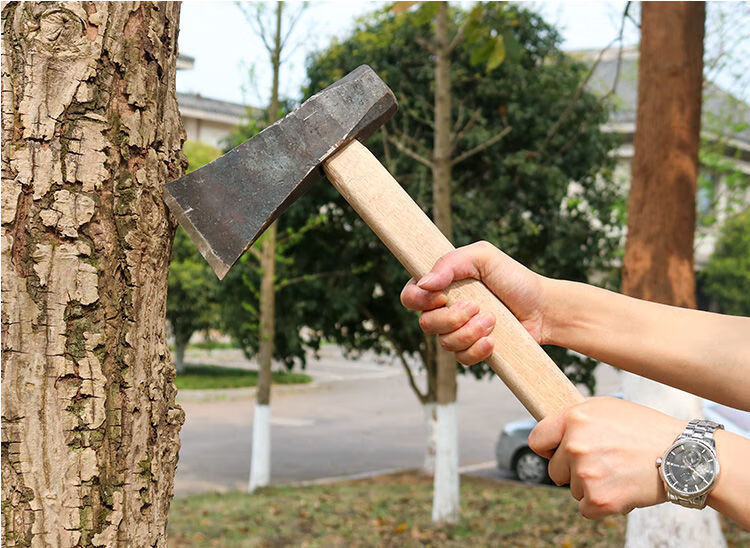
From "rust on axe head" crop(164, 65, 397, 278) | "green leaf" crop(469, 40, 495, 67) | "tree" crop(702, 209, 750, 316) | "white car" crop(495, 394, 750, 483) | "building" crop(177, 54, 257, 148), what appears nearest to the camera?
"rust on axe head" crop(164, 65, 397, 278)

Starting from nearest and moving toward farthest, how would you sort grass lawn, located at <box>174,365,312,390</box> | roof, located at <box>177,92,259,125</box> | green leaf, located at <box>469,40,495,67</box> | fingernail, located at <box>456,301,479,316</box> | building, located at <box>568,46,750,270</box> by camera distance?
fingernail, located at <box>456,301,479,316</box> → green leaf, located at <box>469,40,495,67</box> → building, located at <box>568,46,750,270</box> → grass lawn, located at <box>174,365,312,390</box> → roof, located at <box>177,92,259,125</box>

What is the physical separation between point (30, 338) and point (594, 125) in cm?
804

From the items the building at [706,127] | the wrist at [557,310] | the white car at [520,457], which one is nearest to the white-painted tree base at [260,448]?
the white car at [520,457]

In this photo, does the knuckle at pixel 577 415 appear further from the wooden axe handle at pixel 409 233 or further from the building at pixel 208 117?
the building at pixel 208 117

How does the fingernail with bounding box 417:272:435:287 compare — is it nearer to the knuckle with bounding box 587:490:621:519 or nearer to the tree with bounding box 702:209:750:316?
the knuckle with bounding box 587:490:621:519

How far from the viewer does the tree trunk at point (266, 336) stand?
8.02 meters

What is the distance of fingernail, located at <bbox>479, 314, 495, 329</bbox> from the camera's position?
61.1 inches

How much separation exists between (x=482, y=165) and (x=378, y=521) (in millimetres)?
4163

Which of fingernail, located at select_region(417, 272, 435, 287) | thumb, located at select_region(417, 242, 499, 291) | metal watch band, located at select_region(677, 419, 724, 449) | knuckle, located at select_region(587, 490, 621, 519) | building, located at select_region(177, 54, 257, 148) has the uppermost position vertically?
building, located at select_region(177, 54, 257, 148)

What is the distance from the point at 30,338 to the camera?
1.22m

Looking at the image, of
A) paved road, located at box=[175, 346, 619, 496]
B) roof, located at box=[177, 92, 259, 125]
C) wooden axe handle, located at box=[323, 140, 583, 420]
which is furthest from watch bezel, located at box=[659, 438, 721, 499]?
roof, located at box=[177, 92, 259, 125]

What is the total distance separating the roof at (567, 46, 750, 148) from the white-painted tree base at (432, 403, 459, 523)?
4.99 metres

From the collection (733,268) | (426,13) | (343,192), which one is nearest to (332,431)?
(426,13)

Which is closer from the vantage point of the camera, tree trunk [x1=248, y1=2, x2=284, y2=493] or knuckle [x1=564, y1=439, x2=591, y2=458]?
knuckle [x1=564, y1=439, x2=591, y2=458]
